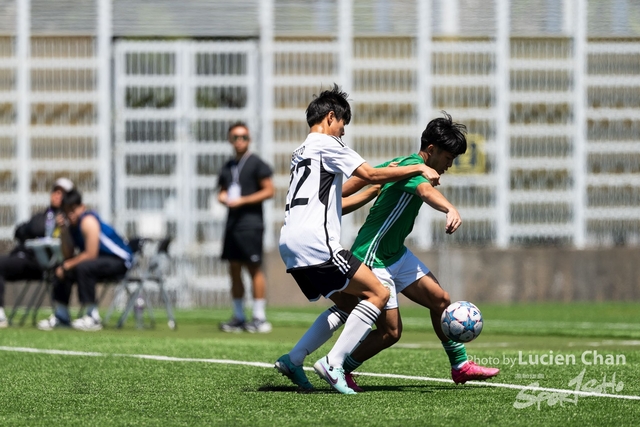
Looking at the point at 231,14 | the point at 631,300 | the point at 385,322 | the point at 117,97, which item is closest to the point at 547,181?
the point at 631,300

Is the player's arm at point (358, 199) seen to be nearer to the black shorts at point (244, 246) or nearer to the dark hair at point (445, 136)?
the dark hair at point (445, 136)

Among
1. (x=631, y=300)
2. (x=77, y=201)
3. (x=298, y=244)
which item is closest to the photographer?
(x=298, y=244)

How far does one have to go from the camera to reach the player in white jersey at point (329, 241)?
684cm

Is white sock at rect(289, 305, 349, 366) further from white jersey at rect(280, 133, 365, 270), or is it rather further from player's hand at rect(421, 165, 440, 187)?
player's hand at rect(421, 165, 440, 187)

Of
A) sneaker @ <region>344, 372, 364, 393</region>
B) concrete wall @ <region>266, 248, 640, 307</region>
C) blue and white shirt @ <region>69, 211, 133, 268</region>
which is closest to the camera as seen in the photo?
sneaker @ <region>344, 372, 364, 393</region>

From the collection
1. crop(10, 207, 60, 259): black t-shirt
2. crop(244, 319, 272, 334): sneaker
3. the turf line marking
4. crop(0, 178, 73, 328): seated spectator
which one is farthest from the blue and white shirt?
the turf line marking

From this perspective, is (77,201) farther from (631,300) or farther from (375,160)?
(631,300)

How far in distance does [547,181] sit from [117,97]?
663 centimetres

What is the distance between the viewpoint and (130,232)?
64.6 ft

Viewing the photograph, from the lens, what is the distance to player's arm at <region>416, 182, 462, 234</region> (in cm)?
661

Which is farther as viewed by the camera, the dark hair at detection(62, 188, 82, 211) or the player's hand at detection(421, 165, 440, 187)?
the dark hair at detection(62, 188, 82, 211)

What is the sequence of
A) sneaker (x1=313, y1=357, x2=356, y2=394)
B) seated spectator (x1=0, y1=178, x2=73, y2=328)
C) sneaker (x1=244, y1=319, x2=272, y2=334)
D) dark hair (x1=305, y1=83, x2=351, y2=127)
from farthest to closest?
seated spectator (x1=0, y1=178, x2=73, y2=328) → sneaker (x1=244, y1=319, x2=272, y2=334) → dark hair (x1=305, y1=83, x2=351, y2=127) → sneaker (x1=313, y1=357, x2=356, y2=394)

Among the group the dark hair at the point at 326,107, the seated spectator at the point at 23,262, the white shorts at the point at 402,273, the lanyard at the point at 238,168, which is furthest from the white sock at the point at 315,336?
the seated spectator at the point at 23,262

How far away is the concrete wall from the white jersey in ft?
40.8
